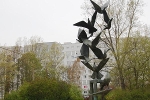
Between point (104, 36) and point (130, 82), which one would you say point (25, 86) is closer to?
point (104, 36)

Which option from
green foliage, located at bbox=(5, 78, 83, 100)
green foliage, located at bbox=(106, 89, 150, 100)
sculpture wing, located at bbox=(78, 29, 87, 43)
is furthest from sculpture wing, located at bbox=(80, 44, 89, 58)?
green foliage, located at bbox=(106, 89, 150, 100)

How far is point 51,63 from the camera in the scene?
97.9 feet

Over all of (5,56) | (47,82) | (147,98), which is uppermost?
(5,56)

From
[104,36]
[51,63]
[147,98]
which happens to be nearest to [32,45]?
[51,63]

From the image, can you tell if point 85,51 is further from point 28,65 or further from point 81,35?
point 28,65

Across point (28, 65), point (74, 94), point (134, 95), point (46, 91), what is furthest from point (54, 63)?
point (134, 95)

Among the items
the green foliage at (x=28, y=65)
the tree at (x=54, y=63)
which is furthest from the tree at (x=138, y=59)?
the tree at (x=54, y=63)

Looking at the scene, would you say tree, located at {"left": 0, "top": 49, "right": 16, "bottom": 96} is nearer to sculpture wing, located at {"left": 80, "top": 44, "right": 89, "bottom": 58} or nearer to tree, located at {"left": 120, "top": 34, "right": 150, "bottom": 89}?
tree, located at {"left": 120, "top": 34, "right": 150, "bottom": 89}

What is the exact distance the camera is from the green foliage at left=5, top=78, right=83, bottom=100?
51.7ft

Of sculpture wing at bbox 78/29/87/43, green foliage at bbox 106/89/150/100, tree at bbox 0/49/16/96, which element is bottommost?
green foliage at bbox 106/89/150/100

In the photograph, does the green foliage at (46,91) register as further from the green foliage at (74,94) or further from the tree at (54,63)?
the tree at (54,63)

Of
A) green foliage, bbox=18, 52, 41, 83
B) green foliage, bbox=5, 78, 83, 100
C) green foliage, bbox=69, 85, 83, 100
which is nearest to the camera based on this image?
green foliage, bbox=5, 78, 83, 100

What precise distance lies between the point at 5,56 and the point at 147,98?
54.8 feet

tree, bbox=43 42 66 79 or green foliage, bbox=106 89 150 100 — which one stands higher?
tree, bbox=43 42 66 79
